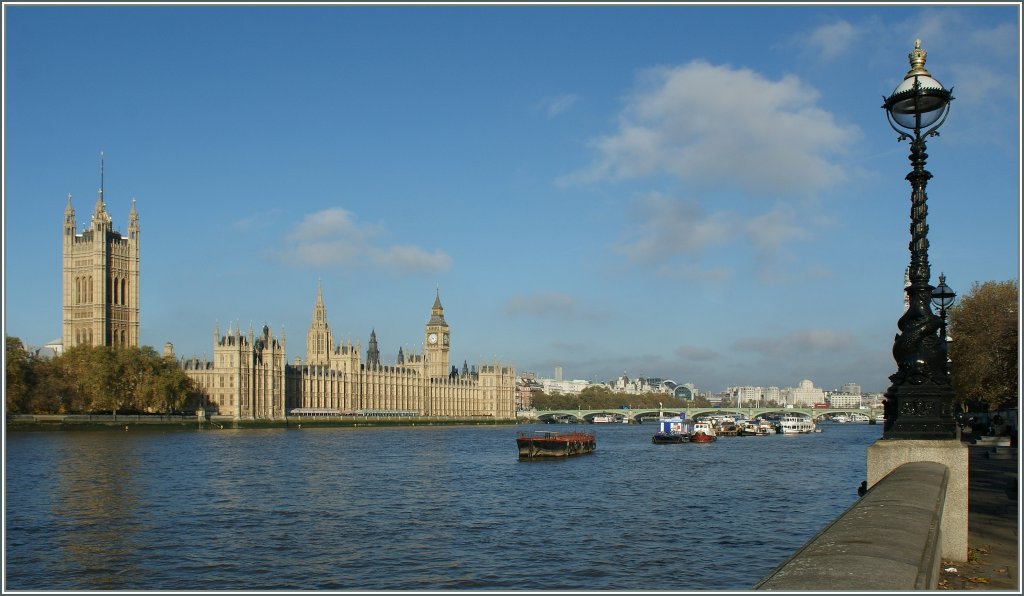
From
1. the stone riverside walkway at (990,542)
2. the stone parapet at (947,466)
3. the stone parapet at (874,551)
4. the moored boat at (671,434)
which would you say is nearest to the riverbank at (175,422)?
the moored boat at (671,434)

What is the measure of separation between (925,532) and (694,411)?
195m

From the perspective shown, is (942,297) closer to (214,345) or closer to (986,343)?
(986,343)

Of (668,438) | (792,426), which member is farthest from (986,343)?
(792,426)

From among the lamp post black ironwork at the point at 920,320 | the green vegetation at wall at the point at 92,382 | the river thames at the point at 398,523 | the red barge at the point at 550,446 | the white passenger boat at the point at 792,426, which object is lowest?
the white passenger boat at the point at 792,426

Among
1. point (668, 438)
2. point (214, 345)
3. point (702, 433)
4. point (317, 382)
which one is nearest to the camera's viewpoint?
point (668, 438)

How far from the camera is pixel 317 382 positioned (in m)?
150

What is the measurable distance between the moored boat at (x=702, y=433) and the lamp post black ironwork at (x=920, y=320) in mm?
86993

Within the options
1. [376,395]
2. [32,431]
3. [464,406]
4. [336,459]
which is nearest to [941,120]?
[336,459]

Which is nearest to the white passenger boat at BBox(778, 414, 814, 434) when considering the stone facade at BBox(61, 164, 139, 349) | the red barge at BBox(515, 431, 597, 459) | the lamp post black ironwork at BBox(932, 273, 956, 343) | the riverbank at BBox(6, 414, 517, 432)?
the riverbank at BBox(6, 414, 517, 432)

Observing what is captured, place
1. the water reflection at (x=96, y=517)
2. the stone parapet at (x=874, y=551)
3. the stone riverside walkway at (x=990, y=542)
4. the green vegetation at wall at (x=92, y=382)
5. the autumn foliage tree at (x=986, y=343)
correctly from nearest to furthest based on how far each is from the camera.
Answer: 1. the stone parapet at (x=874, y=551)
2. the stone riverside walkway at (x=990, y=542)
3. the water reflection at (x=96, y=517)
4. the autumn foliage tree at (x=986, y=343)
5. the green vegetation at wall at (x=92, y=382)

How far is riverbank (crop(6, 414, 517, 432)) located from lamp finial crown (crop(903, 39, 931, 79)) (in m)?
80.0

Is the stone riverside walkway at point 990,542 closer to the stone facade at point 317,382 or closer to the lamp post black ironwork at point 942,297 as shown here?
the lamp post black ironwork at point 942,297

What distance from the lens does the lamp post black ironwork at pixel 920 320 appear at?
1128 centimetres

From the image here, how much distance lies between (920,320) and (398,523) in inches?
823
